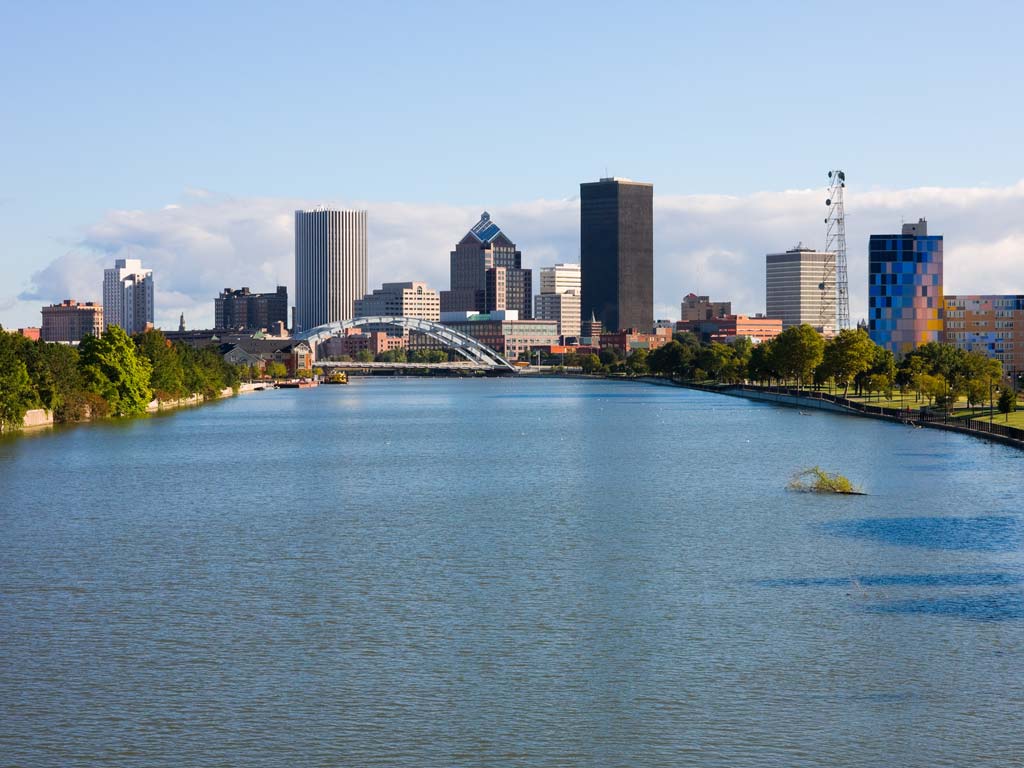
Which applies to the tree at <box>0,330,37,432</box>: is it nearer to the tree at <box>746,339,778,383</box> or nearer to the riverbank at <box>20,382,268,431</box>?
the riverbank at <box>20,382,268,431</box>

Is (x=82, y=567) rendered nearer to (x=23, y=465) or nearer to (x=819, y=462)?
(x=23, y=465)

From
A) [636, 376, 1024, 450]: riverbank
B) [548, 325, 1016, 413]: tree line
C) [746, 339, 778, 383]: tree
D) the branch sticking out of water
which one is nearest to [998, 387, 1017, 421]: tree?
[548, 325, 1016, 413]: tree line

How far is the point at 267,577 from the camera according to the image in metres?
38.0

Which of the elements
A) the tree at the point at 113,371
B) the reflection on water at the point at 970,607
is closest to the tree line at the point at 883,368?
the reflection on water at the point at 970,607

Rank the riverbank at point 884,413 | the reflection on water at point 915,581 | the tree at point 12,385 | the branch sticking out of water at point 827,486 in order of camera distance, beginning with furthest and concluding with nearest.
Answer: the tree at point 12,385
the riverbank at point 884,413
the branch sticking out of water at point 827,486
the reflection on water at point 915,581

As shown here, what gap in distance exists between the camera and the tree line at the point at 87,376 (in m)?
96.1

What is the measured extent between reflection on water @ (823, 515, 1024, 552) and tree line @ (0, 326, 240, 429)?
209 ft

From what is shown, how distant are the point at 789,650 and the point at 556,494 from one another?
2992 centimetres

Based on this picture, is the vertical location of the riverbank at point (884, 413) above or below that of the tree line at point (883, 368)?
below

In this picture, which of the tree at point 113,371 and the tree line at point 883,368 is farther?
the tree at point 113,371

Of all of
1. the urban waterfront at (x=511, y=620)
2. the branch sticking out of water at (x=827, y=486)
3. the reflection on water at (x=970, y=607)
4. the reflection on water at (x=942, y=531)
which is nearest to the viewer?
the urban waterfront at (x=511, y=620)

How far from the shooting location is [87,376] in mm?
118812

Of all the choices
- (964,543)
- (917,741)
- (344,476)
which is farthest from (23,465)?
(917,741)

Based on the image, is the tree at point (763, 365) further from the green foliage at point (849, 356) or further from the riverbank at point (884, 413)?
the green foliage at point (849, 356)
